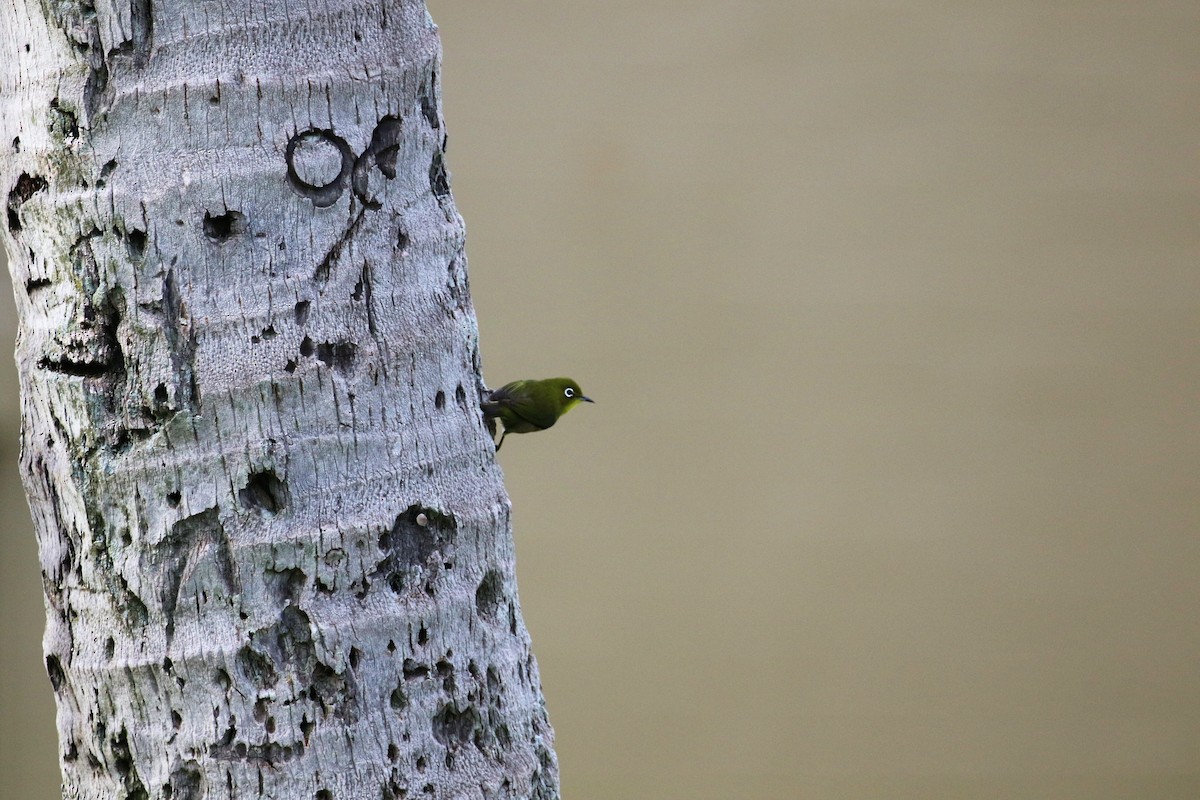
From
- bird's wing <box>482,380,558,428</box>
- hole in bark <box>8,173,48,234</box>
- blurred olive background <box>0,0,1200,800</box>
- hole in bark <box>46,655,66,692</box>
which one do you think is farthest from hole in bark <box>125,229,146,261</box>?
blurred olive background <box>0,0,1200,800</box>

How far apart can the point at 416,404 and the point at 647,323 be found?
2.77 m

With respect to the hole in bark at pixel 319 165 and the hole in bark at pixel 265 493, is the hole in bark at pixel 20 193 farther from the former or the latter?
the hole in bark at pixel 265 493

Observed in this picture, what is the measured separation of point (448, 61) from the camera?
4.15 m

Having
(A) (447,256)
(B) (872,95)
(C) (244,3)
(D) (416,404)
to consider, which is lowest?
(D) (416,404)

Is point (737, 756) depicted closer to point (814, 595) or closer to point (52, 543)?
point (814, 595)

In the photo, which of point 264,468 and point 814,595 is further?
point 814,595

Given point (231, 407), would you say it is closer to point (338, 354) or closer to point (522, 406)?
point (338, 354)

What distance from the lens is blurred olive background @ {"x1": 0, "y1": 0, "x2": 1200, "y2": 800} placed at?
4.07 metres

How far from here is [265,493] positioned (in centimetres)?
131

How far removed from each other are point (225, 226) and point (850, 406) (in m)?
3.13

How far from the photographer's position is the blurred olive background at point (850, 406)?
4070 millimetres

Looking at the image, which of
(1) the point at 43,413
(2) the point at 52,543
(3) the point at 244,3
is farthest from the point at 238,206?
(2) the point at 52,543

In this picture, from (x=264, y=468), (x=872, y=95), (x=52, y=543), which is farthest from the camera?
(x=872, y=95)

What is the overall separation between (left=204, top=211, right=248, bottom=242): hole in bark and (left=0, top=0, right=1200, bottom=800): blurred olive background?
2810 mm
